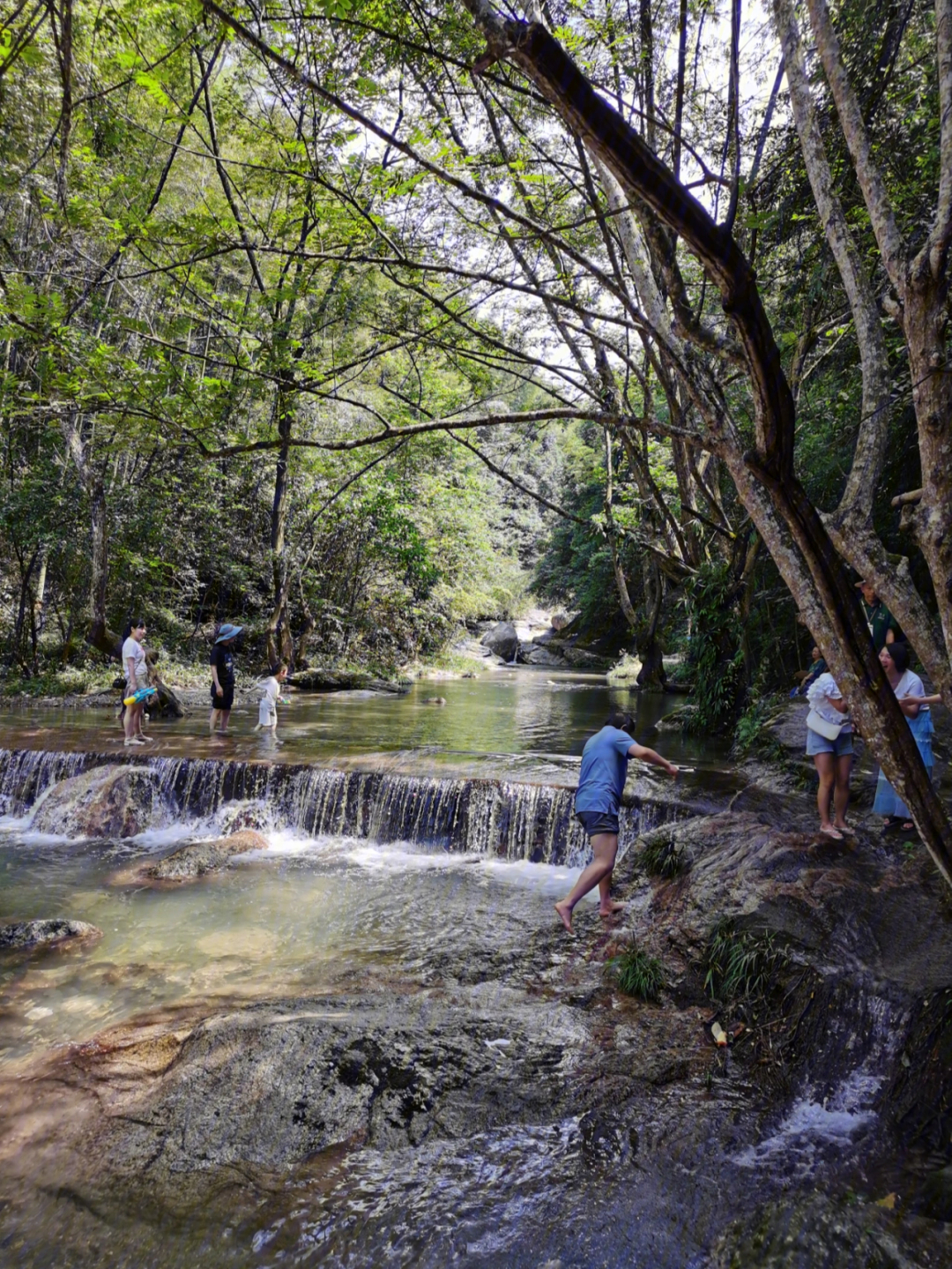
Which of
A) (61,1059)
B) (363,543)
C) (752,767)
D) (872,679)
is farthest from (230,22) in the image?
(363,543)

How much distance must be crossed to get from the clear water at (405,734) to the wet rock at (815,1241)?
21.7 ft

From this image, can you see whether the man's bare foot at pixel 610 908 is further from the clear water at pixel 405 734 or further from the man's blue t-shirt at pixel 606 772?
the clear water at pixel 405 734

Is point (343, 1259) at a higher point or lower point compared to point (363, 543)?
lower

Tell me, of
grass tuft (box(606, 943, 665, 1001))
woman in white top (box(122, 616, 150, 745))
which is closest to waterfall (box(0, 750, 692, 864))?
woman in white top (box(122, 616, 150, 745))

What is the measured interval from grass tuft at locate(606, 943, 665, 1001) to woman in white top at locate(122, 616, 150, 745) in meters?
8.41

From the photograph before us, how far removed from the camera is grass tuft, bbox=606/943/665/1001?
4.75m

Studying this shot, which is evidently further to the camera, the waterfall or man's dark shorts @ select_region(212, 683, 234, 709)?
man's dark shorts @ select_region(212, 683, 234, 709)

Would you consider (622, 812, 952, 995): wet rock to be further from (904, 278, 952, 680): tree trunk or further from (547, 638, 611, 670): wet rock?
(547, 638, 611, 670): wet rock

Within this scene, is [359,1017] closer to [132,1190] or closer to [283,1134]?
[283,1134]

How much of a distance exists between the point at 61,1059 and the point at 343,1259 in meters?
2.31

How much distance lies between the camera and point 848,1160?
11.1 feet

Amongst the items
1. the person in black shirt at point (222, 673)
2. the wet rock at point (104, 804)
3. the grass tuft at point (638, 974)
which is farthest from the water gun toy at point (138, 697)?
the grass tuft at point (638, 974)

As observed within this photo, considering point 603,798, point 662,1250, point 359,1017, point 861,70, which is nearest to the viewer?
point 662,1250

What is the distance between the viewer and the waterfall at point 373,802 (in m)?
8.76
